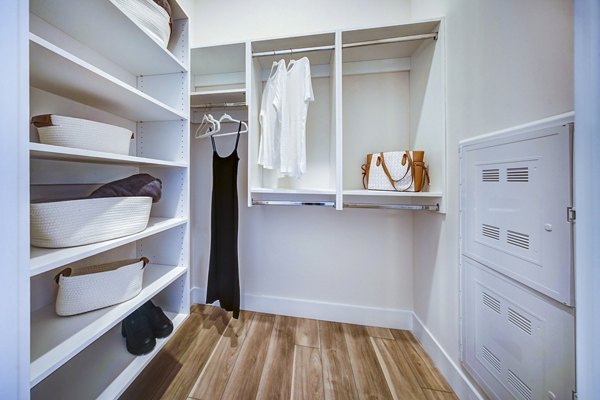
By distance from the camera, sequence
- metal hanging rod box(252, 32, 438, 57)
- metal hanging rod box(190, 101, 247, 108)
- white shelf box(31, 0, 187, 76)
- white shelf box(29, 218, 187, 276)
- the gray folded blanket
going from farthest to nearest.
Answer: metal hanging rod box(190, 101, 247, 108) → metal hanging rod box(252, 32, 438, 57) → the gray folded blanket → white shelf box(31, 0, 187, 76) → white shelf box(29, 218, 187, 276)

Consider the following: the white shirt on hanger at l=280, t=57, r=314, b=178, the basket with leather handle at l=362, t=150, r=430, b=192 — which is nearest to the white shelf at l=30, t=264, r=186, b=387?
the white shirt on hanger at l=280, t=57, r=314, b=178

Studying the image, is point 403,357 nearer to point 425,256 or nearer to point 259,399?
point 425,256

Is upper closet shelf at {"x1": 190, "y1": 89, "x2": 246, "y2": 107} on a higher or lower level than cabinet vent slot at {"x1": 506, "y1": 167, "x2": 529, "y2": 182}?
higher

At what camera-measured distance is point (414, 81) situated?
1493mm

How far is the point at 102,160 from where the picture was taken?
35.4 inches

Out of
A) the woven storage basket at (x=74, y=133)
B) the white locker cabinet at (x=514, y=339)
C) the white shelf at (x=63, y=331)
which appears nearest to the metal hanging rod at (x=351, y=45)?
the woven storage basket at (x=74, y=133)

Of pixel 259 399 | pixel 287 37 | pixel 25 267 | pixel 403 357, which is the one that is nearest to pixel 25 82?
pixel 25 267

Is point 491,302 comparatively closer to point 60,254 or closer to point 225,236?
point 225,236

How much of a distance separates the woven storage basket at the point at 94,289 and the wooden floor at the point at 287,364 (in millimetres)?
595

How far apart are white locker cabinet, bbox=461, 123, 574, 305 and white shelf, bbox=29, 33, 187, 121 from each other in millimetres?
1479

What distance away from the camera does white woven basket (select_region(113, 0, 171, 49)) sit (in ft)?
2.98

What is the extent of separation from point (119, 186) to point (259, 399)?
1215 millimetres

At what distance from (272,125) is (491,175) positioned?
1.17 m

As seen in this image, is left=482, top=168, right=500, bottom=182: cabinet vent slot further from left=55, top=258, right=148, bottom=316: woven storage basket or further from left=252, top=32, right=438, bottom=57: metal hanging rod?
left=55, top=258, right=148, bottom=316: woven storage basket
